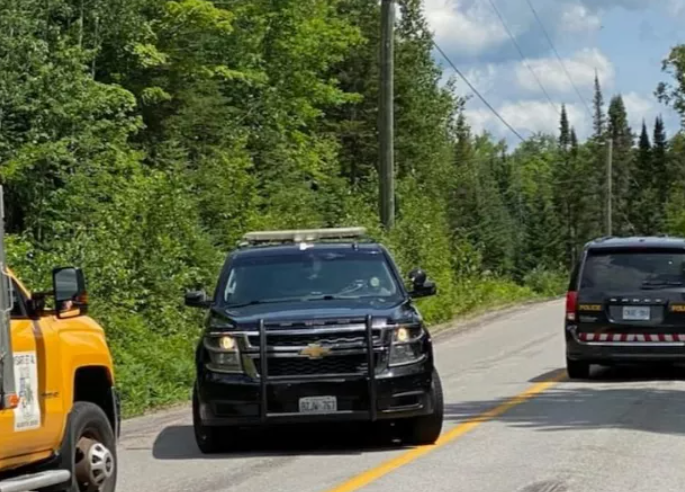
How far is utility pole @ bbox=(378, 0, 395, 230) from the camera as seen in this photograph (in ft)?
94.0

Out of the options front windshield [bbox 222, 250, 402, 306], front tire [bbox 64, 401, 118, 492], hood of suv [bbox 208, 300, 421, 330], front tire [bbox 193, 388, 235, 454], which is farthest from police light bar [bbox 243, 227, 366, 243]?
front tire [bbox 64, 401, 118, 492]

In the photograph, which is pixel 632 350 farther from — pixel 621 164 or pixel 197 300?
pixel 621 164

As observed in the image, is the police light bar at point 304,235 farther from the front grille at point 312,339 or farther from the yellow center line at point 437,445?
the front grille at point 312,339

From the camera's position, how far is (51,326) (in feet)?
27.0

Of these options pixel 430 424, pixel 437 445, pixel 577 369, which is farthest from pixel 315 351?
pixel 577 369

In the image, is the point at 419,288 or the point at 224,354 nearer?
the point at 224,354

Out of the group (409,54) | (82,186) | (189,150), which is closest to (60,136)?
(82,186)

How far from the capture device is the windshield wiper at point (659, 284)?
17.9 m

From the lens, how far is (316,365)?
11.5 m

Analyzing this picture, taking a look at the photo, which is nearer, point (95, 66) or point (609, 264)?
point (609, 264)

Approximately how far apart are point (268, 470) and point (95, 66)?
25.1 metres

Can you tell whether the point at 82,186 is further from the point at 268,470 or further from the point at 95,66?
the point at 268,470

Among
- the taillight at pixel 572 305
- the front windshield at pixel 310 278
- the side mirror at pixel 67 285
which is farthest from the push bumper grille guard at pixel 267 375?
the taillight at pixel 572 305

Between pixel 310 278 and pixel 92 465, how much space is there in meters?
4.72
